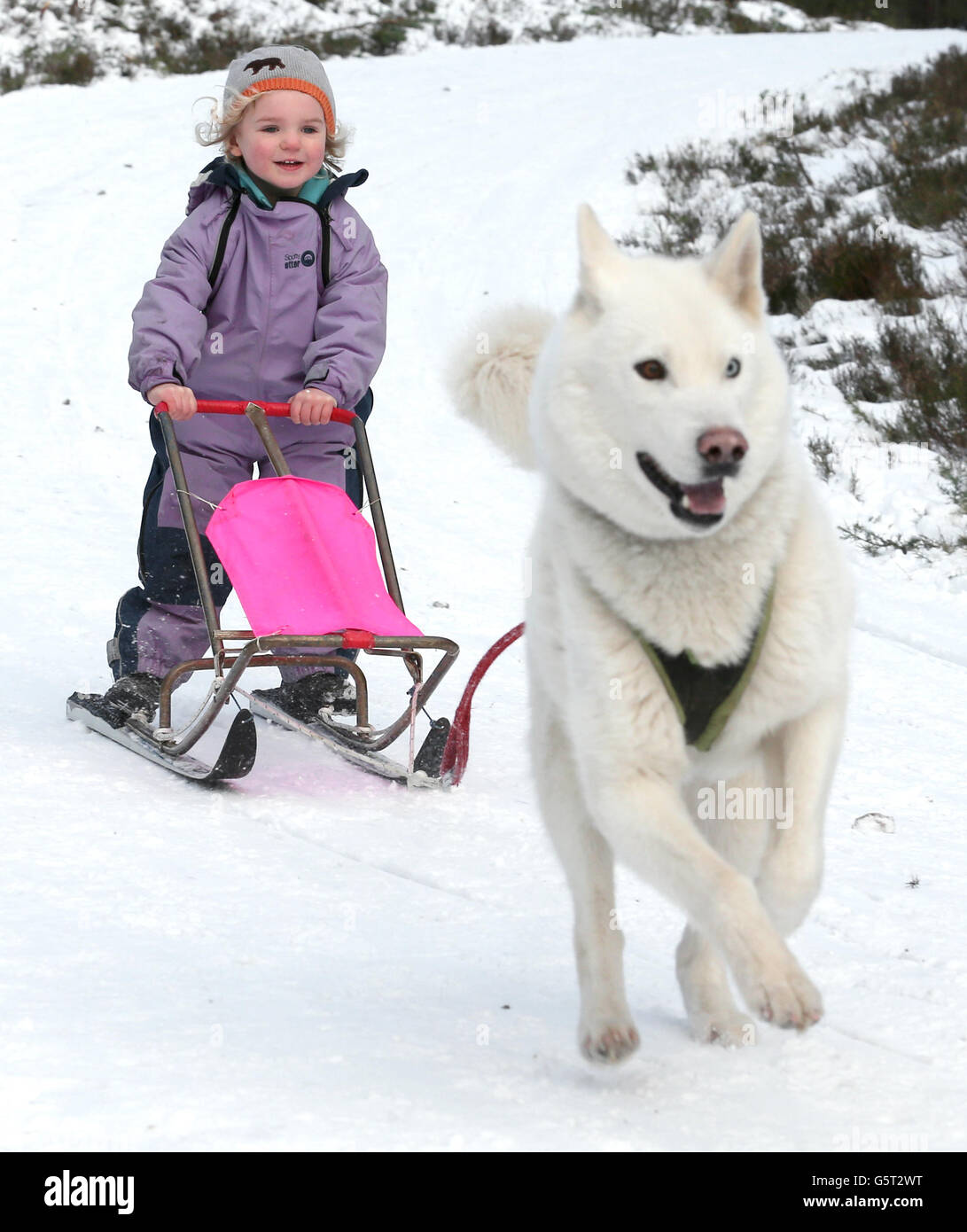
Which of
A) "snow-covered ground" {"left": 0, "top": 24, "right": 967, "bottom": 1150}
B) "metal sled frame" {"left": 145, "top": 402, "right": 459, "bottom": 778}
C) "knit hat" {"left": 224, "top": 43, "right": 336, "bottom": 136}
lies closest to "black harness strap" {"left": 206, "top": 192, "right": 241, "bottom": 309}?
"knit hat" {"left": 224, "top": 43, "right": 336, "bottom": 136}

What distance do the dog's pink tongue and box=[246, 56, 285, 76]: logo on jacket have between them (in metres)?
2.43

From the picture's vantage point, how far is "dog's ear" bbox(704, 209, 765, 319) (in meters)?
2.35

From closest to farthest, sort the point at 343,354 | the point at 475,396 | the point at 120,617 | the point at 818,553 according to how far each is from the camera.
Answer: the point at 818,553 → the point at 475,396 → the point at 343,354 → the point at 120,617

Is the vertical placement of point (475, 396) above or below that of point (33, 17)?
below

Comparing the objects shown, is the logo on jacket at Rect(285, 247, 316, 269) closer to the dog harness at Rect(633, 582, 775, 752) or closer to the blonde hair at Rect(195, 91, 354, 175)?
the blonde hair at Rect(195, 91, 354, 175)

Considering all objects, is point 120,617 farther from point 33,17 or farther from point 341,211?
point 33,17

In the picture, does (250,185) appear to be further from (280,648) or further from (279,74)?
(280,648)

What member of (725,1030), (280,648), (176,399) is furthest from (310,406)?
(725,1030)

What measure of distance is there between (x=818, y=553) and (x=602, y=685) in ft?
1.50

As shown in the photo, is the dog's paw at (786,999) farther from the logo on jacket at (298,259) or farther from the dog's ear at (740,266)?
the logo on jacket at (298,259)

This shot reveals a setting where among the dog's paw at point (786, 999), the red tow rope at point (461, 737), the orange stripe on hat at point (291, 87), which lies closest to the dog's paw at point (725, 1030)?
the dog's paw at point (786, 999)

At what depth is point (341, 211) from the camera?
167 inches
